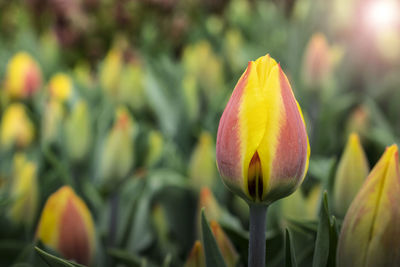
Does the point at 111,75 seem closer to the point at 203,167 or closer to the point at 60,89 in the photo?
the point at 60,89

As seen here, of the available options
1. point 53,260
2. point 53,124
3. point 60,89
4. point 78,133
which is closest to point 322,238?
point 53,260

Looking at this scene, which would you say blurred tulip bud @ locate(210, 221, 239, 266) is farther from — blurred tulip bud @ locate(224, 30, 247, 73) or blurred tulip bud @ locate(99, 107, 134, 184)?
blurred tulip bud @ locate(224, 30, 247, 73)

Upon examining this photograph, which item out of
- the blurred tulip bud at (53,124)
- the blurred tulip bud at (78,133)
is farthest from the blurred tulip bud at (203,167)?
the blurred tulip bud at (53,124)

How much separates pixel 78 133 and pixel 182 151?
0.33 m

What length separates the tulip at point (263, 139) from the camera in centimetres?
48

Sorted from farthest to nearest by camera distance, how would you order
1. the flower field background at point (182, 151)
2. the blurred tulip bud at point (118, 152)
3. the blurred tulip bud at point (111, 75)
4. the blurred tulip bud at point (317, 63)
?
the blurred tulip bud at point (111, 75), the blurred tulip bud at point (317, 63), the blurred tulip bud at point (118, 152), the flower field background at point (182, 151)

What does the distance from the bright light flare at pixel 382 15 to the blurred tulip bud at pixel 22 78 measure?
3.26 ft

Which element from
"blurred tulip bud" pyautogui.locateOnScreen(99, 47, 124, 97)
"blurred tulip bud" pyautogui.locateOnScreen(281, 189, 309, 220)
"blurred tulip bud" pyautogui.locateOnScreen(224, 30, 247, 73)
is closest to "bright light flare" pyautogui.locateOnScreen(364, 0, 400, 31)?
"blurred tulip bud" pyautogui.locateOnScreen(224, 30, 247, 73)

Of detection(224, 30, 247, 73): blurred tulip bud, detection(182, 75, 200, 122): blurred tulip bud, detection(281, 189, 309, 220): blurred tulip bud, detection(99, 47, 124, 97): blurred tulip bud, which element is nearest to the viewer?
detection(281, 189, 309, 220): blurred tulip bud

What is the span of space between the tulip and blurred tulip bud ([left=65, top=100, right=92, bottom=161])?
621mm

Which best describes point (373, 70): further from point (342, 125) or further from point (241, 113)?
point (241, 113)

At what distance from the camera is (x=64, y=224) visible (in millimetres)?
681

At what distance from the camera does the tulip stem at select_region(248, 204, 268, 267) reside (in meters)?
0.50

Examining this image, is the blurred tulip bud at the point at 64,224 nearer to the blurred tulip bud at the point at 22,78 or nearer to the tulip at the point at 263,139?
the tulip at the point at 263,139
